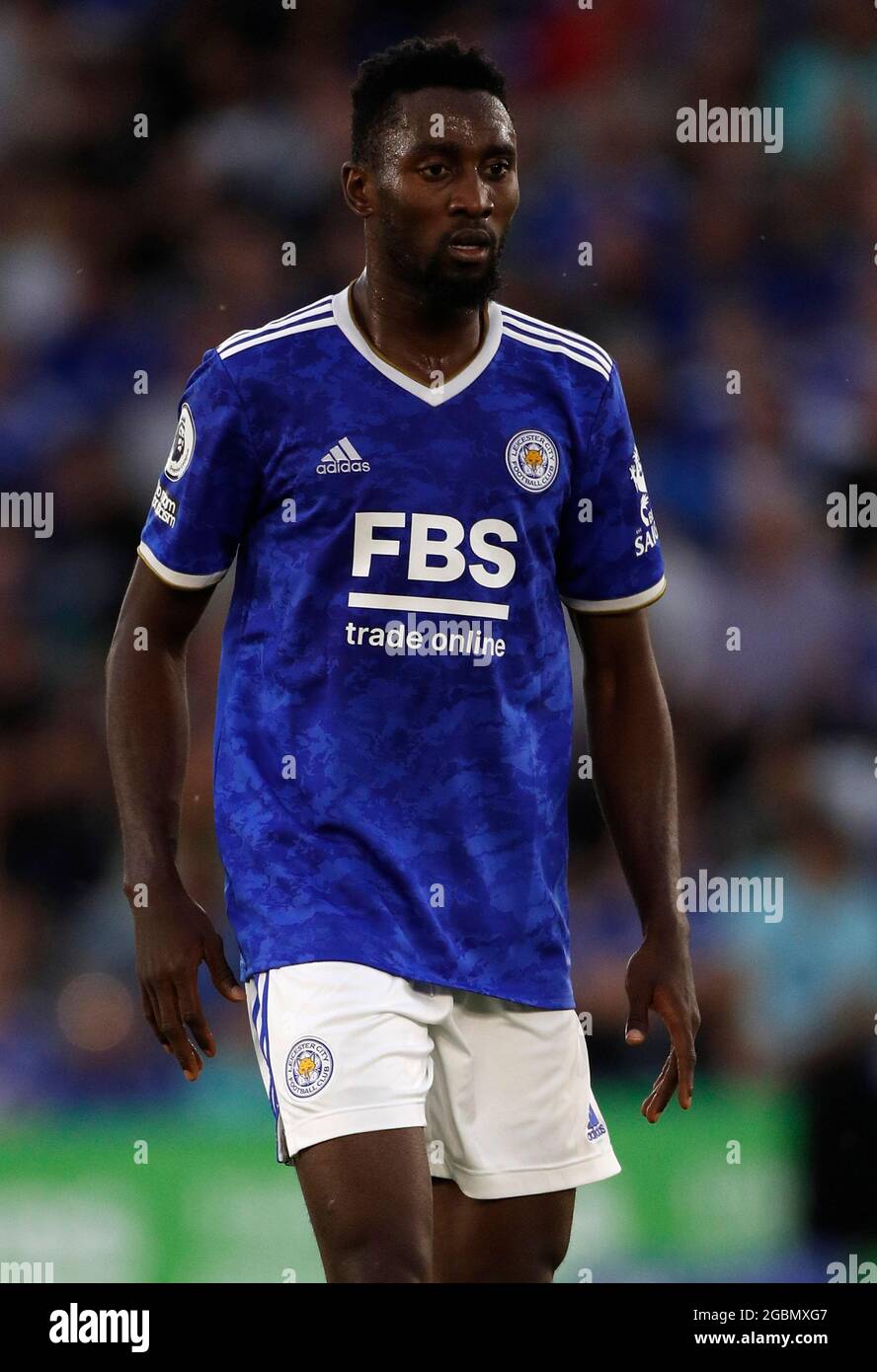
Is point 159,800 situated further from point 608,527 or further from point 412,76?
point 412,76

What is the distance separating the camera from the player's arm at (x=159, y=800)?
3.29m

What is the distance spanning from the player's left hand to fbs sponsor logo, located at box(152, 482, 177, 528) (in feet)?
3.40

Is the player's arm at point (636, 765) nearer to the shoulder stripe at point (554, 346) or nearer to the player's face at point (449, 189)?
the shoulder stripe at point (554, 346)

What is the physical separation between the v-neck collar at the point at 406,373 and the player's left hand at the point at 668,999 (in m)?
0.96

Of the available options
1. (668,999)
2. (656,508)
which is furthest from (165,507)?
(656,508)

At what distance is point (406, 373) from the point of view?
340cm

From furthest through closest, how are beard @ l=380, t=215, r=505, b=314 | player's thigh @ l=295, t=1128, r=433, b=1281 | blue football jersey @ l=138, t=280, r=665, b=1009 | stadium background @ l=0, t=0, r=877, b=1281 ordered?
stadium background @ l=0, t=0, r=877, b=1281 < beard @ l=380, t=215, r=505, b=314 < blue football jersey @ l=138, t=280, r=665, b=1009 < player's thigh @ l=295, t=1128, r=433, b=1281

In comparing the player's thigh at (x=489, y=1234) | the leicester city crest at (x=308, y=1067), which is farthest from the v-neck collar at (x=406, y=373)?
the player's thigh at (x=489, y=1234)

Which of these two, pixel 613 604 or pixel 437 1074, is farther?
pixel 613 604

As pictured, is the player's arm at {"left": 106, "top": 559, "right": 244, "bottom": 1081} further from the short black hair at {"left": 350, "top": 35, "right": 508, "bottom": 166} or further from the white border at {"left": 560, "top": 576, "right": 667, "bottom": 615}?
the short black hair at {"left": 350, "top": 35, "right": 508, "bottom": 166}

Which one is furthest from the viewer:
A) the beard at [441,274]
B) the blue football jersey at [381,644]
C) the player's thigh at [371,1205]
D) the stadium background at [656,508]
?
the stadium background at [656,508]

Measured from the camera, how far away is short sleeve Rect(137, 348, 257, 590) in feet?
10.9

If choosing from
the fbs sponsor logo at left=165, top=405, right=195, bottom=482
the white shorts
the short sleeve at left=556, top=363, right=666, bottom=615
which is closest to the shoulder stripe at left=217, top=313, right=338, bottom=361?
the fbs sponsor logo at left=165, top=405, right=195, bottom=482
